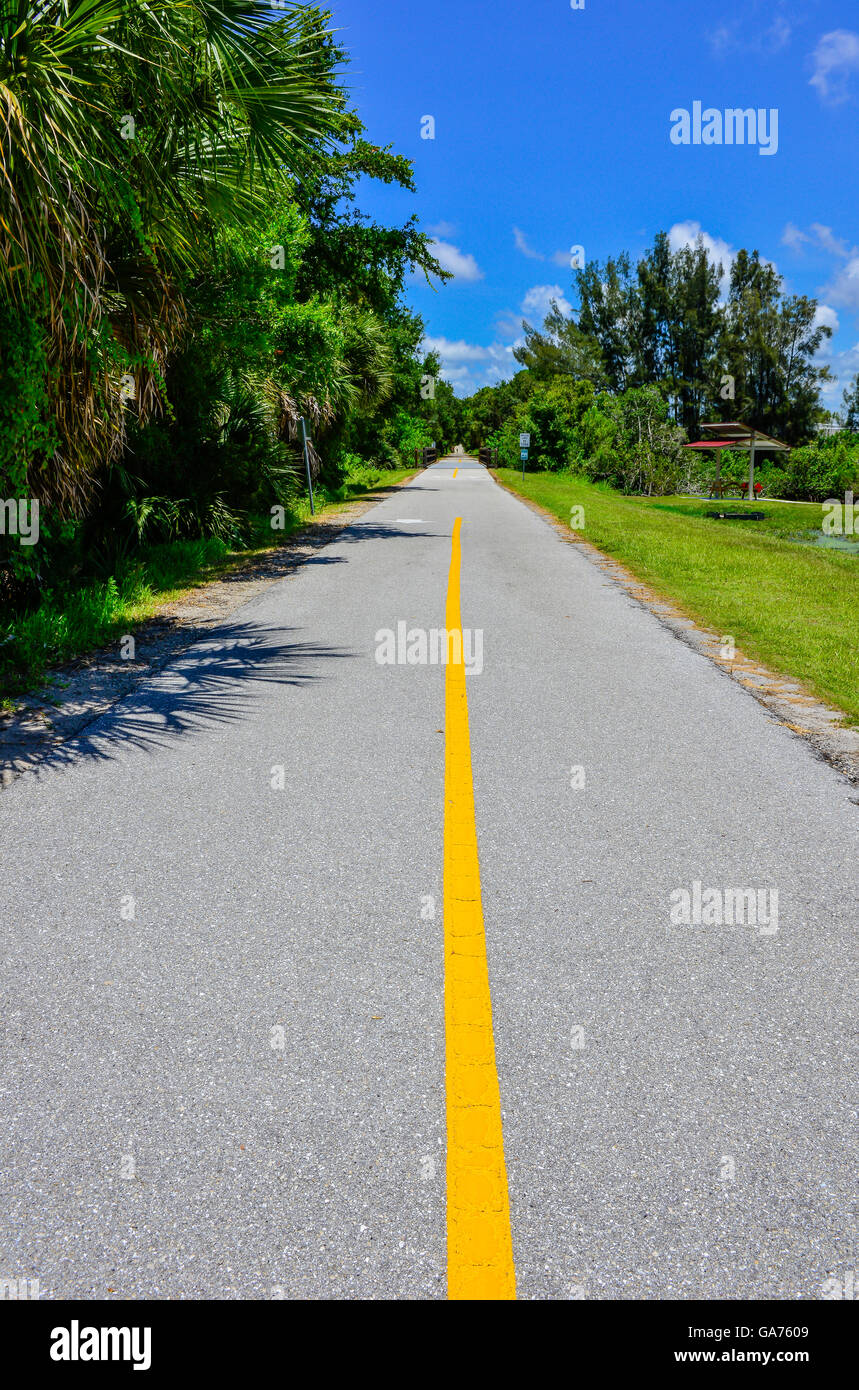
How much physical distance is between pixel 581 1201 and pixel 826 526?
2889 centimetres

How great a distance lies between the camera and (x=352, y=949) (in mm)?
3232

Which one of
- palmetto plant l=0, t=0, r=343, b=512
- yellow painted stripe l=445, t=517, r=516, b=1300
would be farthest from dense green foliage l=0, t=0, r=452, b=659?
yellow painted stripe l=445, t=517, r=516, b=1300

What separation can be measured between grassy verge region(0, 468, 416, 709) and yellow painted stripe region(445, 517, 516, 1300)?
399 centimetres

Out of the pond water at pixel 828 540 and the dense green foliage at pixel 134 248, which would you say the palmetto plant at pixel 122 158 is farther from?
the pond water at pixel 828 540

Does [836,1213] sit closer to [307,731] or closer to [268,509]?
[307,731]

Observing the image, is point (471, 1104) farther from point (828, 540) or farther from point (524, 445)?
point (524, 445)

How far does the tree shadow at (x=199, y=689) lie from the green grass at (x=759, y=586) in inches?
147

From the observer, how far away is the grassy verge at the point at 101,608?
7.32 metres

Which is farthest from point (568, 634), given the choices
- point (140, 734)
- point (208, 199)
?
point (208, 199)

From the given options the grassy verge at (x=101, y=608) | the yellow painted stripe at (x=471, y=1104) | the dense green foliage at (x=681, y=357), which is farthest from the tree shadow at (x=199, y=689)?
the dense green foliage at (x=681, y=357)

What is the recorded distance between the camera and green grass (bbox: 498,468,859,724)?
7.80 m

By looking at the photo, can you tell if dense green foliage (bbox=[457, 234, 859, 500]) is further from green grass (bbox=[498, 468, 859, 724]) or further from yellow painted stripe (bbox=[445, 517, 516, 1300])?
yellow painted stripe (bbox=[445, 517, 516, 1300])

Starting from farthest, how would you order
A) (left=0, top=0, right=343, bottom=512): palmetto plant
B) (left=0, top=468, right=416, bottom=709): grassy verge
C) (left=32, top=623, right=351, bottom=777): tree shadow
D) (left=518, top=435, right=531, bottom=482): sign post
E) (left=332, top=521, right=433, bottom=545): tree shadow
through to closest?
(left=518, top=435, right=531, bottom=482): sign post, (left=332, top=521, right=433, bottom=545): tree shadow, (left=0, top=468, right=416, bottom=709): grassy verge, (left=0, top=0, right=343, bottom=512): palmetto plant, (left=32, top=623, right=351, bottom=777): tree shadow

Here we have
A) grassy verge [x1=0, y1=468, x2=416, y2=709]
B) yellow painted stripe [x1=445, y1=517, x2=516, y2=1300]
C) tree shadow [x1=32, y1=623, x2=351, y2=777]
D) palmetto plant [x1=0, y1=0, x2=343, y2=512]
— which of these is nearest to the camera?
yellow painted stripe [x1=445, y1=517, x2=516, y2=1300]
